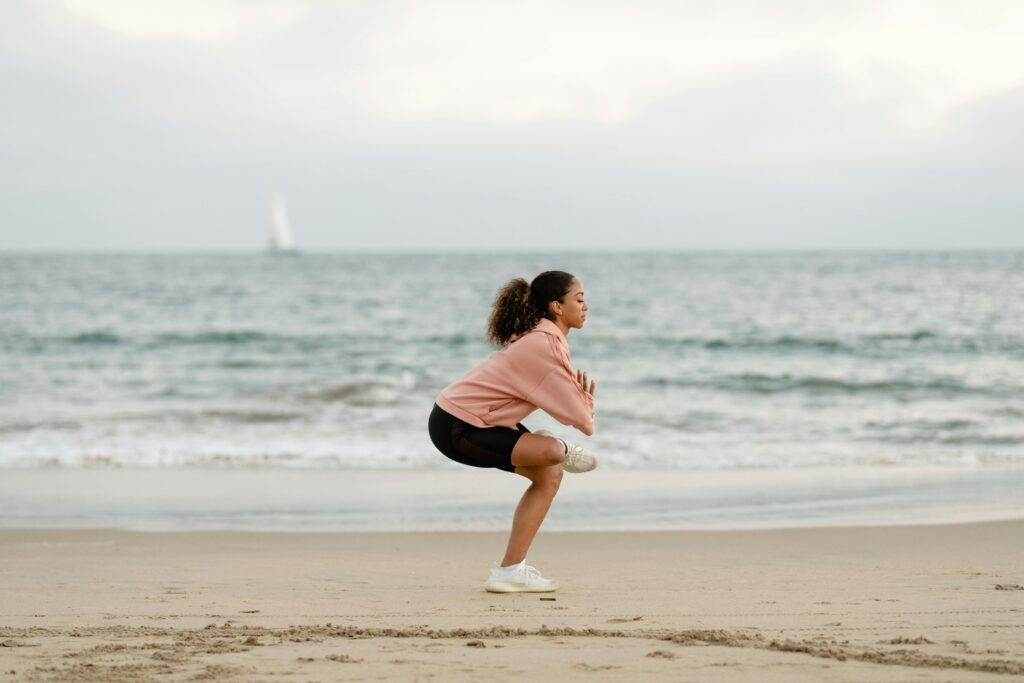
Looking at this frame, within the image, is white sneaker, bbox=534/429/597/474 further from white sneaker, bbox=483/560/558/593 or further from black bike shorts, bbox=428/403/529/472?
white sneaker, bbox=483/560/558/593

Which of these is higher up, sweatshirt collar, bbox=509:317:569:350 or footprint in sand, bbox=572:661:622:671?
sweatshirt collar, bbox=509:317:569:350

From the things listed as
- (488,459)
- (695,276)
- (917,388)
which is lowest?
(488,459)

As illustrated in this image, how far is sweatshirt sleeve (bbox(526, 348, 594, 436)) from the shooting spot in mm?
4613

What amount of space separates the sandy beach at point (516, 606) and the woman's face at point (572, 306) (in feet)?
4.26

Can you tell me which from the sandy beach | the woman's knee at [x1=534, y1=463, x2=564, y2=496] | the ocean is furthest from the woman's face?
the ocean

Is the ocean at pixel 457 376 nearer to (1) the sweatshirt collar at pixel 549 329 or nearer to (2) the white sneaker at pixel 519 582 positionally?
(2) the white sneaker at pixel 519 582

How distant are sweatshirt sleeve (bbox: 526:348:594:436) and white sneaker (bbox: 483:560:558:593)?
31.8 inches

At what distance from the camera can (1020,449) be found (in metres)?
10.9

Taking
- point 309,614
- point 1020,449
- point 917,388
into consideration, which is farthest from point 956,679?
point 917,388

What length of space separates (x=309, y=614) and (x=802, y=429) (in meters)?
9.26

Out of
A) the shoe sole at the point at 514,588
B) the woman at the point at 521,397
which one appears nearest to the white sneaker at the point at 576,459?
the woman at the point at 521,397

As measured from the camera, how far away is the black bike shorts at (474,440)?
4.80m

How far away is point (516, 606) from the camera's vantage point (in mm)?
4613

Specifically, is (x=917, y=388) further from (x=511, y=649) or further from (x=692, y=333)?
(x=511, y=649)
